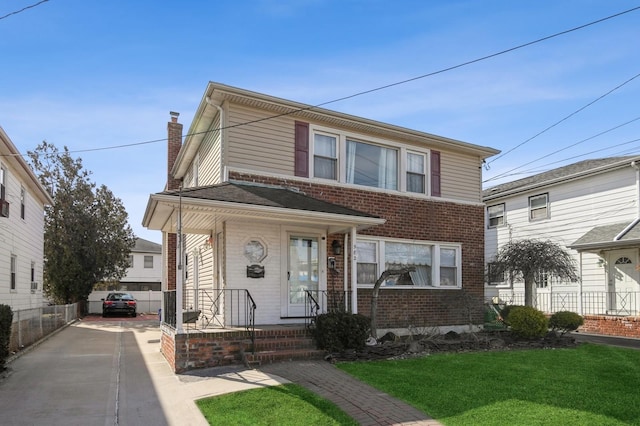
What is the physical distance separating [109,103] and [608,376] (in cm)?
1140

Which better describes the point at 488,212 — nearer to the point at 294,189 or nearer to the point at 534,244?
the point at 534,244

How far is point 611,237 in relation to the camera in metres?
17.0

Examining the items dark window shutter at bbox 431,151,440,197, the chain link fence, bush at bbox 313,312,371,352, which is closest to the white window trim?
dark window shutter at bbox 431,151,440,197

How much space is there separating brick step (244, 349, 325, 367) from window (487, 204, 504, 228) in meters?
15.8

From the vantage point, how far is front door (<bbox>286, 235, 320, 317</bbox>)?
11720mm

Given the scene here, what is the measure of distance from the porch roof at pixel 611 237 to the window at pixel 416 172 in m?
7.10

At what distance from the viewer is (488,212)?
24.1m

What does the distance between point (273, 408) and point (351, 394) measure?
49.1 inches

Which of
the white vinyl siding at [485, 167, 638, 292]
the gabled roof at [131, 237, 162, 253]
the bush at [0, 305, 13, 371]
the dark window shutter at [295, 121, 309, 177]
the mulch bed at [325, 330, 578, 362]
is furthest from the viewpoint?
the gabled roof at [131, 237, 162, 253]

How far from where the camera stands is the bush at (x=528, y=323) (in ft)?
41.0

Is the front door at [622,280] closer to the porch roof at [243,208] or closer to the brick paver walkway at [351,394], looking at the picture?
the porch roof at [243,208]

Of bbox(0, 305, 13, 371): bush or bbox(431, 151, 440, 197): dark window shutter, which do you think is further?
bbox(431, 151, 440, 197): dark window shutter

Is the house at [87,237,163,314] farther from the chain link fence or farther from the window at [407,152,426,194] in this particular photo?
the window at [407,152,426,194]

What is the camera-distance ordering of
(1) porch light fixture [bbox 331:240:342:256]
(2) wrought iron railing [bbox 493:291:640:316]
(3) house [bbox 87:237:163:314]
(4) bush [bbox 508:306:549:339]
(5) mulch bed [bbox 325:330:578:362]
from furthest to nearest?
(3) house [bbox 87:237:163:314] < (2) wrought iron railing [bbox 493:291:640:316] < (4) bush [bbox 508:306:549:339] < (1) porch light fixture [bbox 331:240:342:256] < (5) mulch bed [bbox 325:330:578:362]
